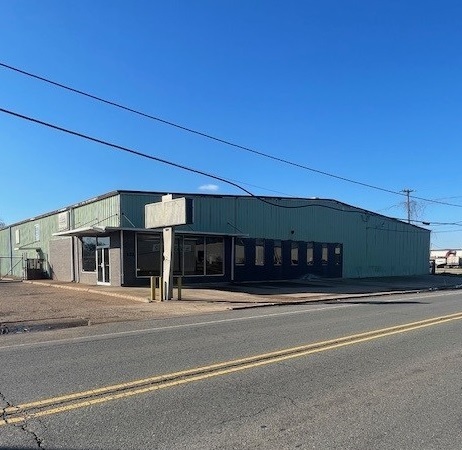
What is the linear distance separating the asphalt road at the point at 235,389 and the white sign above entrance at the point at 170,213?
8.27 metres

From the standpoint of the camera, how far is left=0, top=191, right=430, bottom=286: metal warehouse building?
25.1 meters

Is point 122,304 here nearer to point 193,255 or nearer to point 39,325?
point 39,325

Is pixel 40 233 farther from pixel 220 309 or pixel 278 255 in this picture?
pixel 220 309

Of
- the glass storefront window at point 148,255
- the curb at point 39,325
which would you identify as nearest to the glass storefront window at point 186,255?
the glass storefront window at point 148,255

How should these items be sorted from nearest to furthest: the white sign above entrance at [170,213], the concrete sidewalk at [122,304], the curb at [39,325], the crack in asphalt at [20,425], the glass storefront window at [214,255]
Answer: the crack in asphalt at [20,425]
the curb at [39,325]
the concrete sidewalk at [122,304]
the white sign above entrance at [170,213]
the glass storefront window at [214,255]

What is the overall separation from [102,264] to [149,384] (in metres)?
21.1

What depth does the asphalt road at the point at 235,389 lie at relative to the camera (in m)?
4.41

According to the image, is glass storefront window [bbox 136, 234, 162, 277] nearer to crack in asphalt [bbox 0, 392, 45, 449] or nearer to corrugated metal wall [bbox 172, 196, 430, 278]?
corrugated metal wall [bbox 172, 196, 430, 278]

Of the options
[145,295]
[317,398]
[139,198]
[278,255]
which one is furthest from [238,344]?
[278,255]

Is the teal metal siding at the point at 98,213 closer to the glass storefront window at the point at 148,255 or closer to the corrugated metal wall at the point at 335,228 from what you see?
the glass storefront window at the point at 148,255

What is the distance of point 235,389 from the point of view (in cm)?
589

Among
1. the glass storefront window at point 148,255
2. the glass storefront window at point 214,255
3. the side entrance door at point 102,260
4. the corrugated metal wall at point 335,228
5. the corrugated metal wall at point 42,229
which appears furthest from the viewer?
the corrugated metal wall at point 335,228

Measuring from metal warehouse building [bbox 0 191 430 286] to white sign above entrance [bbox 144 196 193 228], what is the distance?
2.63 meters

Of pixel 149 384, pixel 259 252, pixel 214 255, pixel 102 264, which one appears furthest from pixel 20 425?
pixel 259 252
